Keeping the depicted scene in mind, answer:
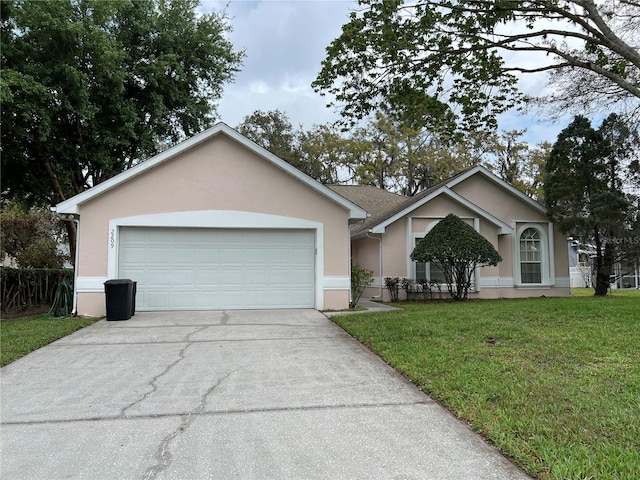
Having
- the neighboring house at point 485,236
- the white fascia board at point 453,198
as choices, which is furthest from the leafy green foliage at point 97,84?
the white fascia board at point 453,198

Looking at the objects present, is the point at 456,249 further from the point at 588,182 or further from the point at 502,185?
the point at 588,182

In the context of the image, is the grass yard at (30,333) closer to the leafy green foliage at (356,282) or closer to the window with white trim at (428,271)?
the leafy green foliage at (356,282)

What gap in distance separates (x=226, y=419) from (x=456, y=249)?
1056cm

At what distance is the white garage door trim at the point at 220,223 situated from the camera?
11.1 m

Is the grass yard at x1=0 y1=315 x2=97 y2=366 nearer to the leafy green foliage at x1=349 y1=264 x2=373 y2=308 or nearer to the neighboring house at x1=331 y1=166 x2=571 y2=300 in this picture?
the leafy green foliage at x1=349 y1=264 x2=373 y2=308

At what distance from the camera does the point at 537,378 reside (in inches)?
200

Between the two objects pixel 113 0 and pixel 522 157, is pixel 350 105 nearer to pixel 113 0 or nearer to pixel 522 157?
pixel 113 0

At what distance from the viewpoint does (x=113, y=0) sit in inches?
559

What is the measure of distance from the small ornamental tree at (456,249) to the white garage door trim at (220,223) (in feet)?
11.7

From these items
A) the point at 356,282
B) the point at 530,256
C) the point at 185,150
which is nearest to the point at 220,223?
the point at 185,150

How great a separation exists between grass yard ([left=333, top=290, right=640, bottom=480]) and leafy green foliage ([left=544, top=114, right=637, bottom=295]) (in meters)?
6.92

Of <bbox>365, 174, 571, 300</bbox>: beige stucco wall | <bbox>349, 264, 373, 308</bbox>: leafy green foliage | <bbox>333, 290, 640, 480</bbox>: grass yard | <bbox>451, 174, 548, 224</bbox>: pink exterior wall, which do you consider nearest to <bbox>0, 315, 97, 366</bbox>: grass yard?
<bbox>333, 290, 640, 480</bbox>: grass yard

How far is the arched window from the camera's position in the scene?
1630cm

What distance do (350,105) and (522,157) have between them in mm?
27746
